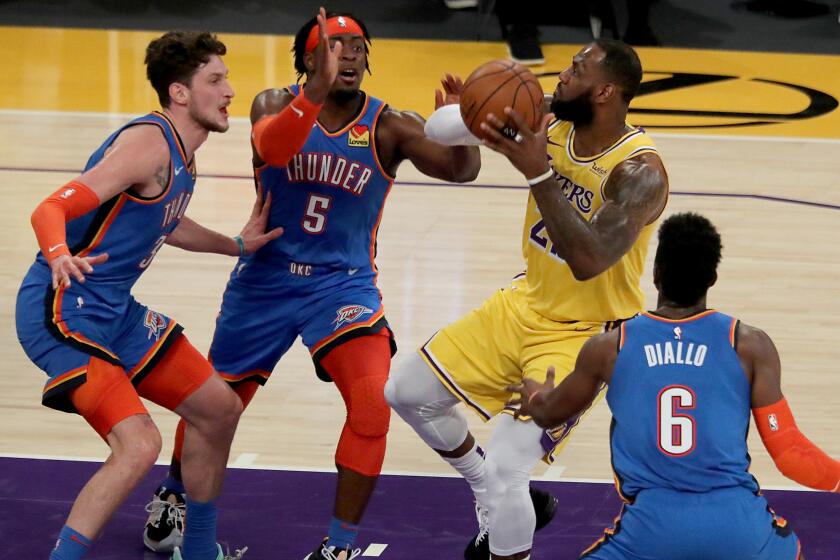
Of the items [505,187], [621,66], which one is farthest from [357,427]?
[505,187]

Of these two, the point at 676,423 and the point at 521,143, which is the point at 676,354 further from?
the point at 521,143

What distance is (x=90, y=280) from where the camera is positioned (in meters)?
5.13

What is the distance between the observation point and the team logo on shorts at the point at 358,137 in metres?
5.90

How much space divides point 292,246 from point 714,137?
8.53 metres

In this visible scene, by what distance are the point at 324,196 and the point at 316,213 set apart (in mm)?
78

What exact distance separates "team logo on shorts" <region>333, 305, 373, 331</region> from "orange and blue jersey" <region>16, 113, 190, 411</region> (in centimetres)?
74

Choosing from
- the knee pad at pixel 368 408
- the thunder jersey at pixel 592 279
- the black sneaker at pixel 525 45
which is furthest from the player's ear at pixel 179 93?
the black sneaker at pixel 525 45

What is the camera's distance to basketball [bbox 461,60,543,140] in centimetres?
489

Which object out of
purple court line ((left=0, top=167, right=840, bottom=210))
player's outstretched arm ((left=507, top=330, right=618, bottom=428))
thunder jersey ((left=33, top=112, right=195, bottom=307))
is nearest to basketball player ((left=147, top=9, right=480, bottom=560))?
thunder jersey ((left=33, top=112, right=195, bottom=307))

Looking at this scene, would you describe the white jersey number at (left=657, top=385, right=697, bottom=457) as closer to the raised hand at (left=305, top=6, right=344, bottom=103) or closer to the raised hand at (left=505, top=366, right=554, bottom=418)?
the raised hand at (left=505, top=366, right=554, bottom=418)

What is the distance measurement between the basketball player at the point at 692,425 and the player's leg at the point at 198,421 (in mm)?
1684

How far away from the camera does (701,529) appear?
392 cm

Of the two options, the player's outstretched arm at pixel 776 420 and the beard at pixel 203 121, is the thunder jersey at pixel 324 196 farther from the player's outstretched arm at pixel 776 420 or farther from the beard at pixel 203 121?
the player's outstretched arm at pixel 776 420

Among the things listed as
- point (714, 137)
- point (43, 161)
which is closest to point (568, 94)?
point (43, 161)
